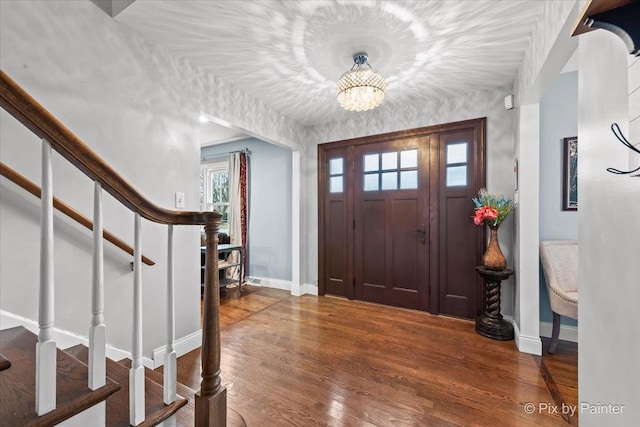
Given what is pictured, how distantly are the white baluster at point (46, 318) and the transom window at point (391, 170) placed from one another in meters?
3.19

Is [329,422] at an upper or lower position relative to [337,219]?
lower

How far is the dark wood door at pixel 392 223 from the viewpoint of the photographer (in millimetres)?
3258

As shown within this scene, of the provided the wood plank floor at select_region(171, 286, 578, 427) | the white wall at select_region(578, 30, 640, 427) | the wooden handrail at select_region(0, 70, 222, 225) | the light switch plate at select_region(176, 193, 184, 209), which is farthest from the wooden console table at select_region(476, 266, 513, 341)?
the light switch plate at select_region(176, 193, 184, 209)

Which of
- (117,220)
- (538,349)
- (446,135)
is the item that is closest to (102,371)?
(117,220)

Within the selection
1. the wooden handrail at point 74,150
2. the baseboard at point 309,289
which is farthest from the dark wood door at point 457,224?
the wooden handrail at point 74,150

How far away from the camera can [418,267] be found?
3268 millimetres

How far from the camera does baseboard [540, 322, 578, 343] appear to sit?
8.12 ft

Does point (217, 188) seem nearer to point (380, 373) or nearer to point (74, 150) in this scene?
point (380, 373)

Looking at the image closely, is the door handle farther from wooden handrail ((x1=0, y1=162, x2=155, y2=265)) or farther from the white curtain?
the white curtain

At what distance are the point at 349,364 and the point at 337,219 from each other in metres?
2.06

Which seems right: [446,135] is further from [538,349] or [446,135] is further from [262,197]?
[262,197]

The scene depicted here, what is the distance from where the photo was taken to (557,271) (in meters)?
2.40

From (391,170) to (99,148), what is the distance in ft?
9.60

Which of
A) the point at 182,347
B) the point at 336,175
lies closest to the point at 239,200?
the point at 336,175
